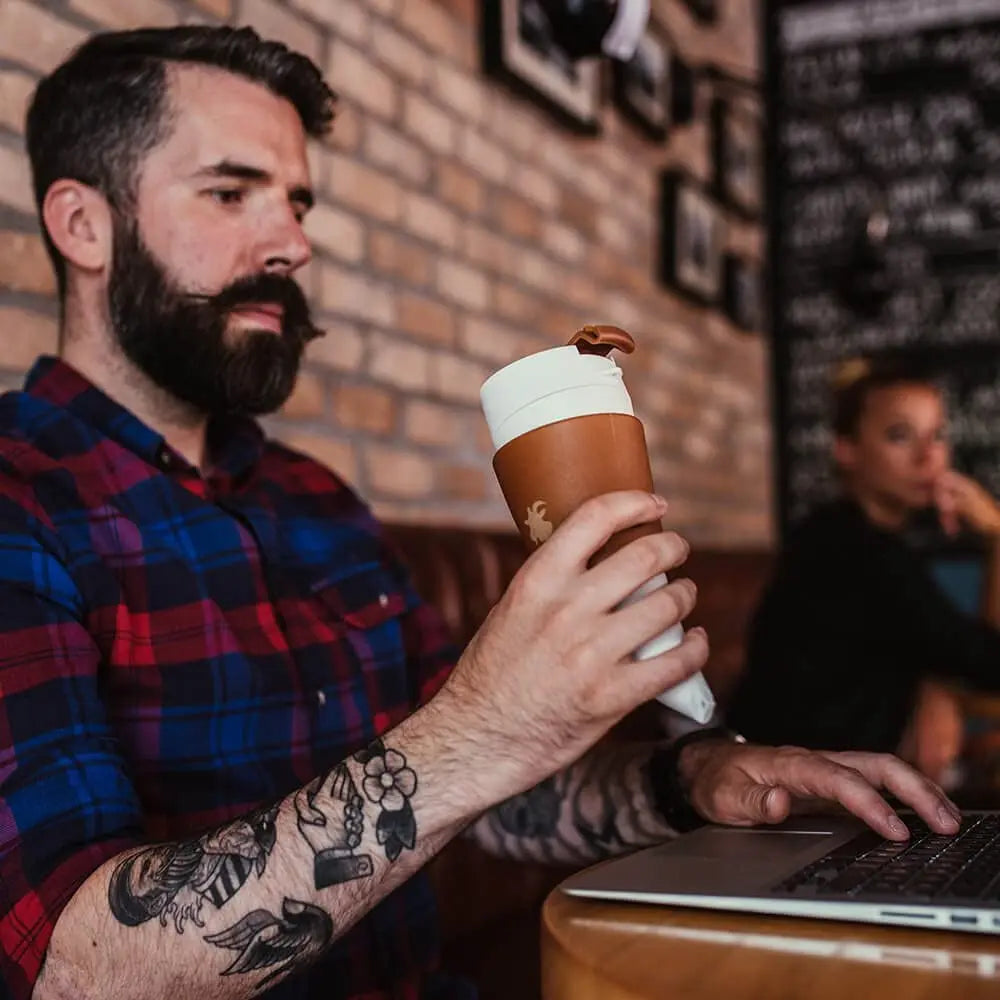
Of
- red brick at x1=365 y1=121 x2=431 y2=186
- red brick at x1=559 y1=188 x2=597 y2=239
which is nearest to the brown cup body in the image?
red brick at x1=365 y1=121 x2=431 y2=186

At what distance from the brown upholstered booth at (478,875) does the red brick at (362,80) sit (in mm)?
728

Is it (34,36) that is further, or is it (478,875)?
(478,875)

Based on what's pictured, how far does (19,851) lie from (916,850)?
23.9 inches

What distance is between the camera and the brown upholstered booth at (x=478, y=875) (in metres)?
1.54

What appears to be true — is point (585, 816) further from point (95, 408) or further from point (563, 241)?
point (563, 241)

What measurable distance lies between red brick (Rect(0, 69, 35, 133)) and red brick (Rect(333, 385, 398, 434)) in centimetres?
67

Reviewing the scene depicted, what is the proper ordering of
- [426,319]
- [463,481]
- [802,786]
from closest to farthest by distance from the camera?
→ [802,786] → [426,319] → [463,481]

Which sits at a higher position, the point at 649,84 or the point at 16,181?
the point at 649,84

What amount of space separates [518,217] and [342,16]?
69 centimetres

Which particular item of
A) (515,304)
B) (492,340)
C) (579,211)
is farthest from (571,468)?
(579,211)

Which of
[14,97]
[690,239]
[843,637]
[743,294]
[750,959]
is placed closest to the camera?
[750,959]

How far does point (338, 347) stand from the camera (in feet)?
6.42

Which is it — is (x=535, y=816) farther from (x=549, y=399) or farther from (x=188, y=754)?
(x=549, y=399)

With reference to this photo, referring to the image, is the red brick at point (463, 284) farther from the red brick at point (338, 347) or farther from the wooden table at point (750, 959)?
the wooden table at point (750, 959)
